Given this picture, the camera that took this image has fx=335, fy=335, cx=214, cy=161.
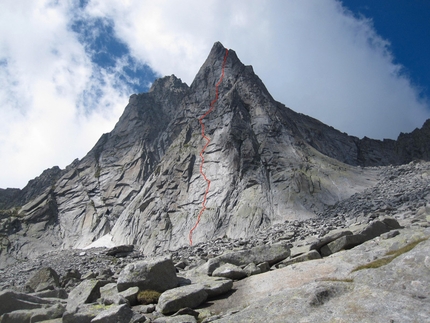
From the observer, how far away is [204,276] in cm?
1794

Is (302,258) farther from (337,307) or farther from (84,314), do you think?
(84,314)

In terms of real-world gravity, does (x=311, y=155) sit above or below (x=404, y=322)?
above

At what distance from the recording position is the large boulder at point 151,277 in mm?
16125

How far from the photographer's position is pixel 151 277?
1617 cm

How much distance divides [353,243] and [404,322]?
39.5ft

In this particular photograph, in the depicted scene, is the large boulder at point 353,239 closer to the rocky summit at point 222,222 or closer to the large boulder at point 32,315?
the rocky summit at point 222,222

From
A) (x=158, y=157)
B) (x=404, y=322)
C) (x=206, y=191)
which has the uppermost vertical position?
(x=158, y=157)

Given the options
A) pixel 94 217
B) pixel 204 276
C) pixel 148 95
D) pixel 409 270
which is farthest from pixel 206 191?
pixel 148 95

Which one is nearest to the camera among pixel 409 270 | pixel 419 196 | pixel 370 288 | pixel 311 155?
pixel 370 288

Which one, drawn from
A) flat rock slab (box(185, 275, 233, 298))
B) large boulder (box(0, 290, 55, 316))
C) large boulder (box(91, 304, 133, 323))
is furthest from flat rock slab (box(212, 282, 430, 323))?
large boulder (box(0, 290, 55, 316))

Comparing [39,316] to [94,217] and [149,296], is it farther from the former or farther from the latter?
[94,217]

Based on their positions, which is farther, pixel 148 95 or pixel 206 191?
pixel 148 95

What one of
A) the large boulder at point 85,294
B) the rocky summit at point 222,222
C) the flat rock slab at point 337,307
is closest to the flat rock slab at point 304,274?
the rocky summit at point 222,222

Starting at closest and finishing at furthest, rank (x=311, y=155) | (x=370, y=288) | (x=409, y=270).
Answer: (x=370, y=288)
(x=409, y=270)
(x=311, y=155)
